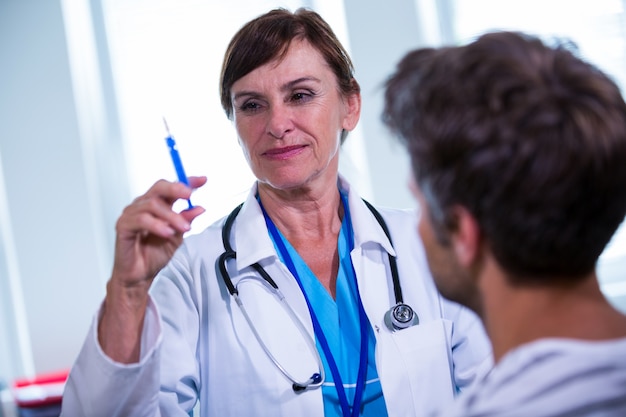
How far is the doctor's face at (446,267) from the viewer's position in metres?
0.81

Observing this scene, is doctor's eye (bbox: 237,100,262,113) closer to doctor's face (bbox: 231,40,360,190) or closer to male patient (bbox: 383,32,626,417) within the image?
doctor's face (bbox: 231,40,360,190)

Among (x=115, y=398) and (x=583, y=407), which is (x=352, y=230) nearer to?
(x=115, y=398)

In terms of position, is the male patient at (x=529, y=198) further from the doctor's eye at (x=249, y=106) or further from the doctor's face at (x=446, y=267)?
the doctor's eye at (x=249, y=106)

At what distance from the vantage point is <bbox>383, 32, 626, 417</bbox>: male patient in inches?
26.0

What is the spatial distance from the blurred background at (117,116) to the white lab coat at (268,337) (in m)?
1.17

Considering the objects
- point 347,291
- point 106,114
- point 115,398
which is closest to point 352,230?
point 347,291

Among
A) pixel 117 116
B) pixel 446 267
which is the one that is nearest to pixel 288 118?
pixel 446 267

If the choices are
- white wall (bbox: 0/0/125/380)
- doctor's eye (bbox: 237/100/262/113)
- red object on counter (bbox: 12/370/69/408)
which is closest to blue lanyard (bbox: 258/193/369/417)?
doctor's eye (bbox: 237/100/262/113)

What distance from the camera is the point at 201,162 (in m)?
2.76

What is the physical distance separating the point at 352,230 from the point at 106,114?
1.69 meters

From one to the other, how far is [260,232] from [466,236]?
2.43 ft

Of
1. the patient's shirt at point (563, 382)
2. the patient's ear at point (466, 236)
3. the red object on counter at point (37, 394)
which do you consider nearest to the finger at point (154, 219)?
the patient's ear at point (466, 236)

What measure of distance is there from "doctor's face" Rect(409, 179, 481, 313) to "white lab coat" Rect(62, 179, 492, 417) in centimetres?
52

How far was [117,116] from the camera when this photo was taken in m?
2.83
